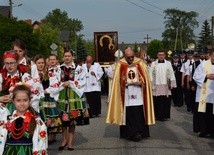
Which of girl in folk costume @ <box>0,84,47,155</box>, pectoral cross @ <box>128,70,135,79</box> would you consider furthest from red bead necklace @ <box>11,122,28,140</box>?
pectoral cross @ <box>128,70,135,79</box>

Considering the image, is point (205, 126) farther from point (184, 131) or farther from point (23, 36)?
point (23, 36)

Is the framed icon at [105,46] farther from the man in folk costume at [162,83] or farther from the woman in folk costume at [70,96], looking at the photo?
the woman in folk costume at [70,96]

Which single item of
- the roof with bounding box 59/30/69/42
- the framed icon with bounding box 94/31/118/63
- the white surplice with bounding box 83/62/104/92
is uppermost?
the roof with bounding box 59/30/69/42

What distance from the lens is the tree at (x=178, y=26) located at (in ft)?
398

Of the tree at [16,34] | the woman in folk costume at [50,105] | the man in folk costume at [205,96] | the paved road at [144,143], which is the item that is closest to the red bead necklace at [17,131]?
the paved road at [144,143]

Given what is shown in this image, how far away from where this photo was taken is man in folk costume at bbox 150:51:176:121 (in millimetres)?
14102

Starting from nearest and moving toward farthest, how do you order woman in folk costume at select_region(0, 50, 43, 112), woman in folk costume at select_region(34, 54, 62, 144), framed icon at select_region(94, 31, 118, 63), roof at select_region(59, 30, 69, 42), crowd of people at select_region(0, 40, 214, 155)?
woman in folk costume at select_region(0, 50, 43, 112)
crowd of people at select_region(0, 40, 214, 155)
woman in folk costume at select_region(34, 54, 62, 144)
framed icon at select_region(94, 31, 118, 63)
roof at select_region(59, 30, 69, 42)

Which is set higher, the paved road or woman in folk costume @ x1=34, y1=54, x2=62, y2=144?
woman in folk costume @ x1=34, y1=54, x2=62, y2=144

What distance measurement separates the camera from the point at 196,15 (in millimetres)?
125375

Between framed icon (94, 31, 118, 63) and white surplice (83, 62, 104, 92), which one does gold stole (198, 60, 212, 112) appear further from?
framed icon (94, 31, 118, 63)

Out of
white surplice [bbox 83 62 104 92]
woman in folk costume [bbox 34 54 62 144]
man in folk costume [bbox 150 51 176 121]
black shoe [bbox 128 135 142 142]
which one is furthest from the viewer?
white surplice [bbox 83 62 104 92]

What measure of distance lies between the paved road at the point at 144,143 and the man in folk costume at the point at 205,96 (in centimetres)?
31

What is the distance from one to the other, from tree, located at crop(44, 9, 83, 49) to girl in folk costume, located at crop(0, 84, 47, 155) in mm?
120647

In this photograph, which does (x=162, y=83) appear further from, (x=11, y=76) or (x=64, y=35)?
(x=64, y=35)
